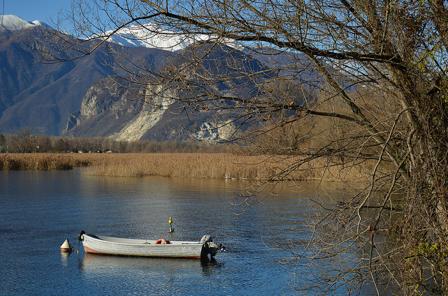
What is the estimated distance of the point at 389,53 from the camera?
6.44m

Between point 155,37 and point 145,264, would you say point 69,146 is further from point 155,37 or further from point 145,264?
point 155,37

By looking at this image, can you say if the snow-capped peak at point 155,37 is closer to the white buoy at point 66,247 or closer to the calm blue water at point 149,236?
the calm blue water at point 149,236

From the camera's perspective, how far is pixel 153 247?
800 inches

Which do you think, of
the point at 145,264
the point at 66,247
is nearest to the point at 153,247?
the point at 145,264

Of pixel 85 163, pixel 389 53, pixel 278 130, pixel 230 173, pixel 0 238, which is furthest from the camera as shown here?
pixel 85 163

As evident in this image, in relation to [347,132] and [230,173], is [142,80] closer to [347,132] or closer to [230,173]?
[347,132]

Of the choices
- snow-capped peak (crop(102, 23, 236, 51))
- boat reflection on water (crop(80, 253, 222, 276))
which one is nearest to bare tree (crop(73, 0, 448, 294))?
snow-capped peak (crop(102, 23, 236, 51))

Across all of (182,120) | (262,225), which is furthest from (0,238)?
(182,120)

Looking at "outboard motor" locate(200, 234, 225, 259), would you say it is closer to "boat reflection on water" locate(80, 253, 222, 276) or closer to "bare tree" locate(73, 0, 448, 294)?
"boat reflection on water" locate(80, 253, 222, 276)

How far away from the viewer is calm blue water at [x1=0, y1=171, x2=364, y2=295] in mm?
16469

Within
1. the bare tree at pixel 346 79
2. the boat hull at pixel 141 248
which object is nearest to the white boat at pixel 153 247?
the boat hull at pixel 141 248

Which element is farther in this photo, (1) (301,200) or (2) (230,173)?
(2) (230,173)

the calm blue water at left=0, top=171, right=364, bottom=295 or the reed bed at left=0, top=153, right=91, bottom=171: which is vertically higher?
the reed bed at left=0, top=153, right=91, bottom=171

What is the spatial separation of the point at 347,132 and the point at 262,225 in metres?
16.8
